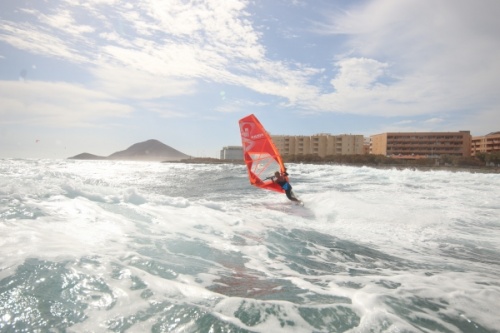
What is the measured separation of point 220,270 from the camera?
3559 mm

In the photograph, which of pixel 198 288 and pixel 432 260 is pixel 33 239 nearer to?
pixel 198 288

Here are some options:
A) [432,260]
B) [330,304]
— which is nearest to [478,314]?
[330,304]

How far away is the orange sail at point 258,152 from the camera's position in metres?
12.6

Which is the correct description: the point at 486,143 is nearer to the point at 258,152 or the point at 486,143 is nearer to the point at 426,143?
the point at 426,143

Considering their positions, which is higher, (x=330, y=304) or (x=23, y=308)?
(x=23, y=308)

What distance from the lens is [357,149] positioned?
88.1 m

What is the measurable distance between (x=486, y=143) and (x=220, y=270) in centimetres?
9199

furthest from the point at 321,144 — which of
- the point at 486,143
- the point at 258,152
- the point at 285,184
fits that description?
the point at 285,184

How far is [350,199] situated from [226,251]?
21.6 ft

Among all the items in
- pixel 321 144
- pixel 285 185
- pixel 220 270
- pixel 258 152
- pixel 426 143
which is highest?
pixel 321 144

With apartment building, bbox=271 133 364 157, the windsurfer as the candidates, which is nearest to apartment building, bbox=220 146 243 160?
apartment building, bbox=271 133 364 157

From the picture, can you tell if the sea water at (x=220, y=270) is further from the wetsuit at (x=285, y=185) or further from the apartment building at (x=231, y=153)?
the apartment building at (x=231, y=153)

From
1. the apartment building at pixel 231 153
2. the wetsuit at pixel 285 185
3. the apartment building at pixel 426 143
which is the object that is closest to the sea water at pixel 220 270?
the wetsuit at pixel 285 185

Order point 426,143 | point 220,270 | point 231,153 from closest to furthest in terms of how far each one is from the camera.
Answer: point 220,270 < point 426,143 < point 231,153
